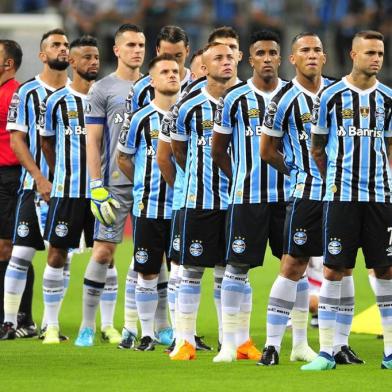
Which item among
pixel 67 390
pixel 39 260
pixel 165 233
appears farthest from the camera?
pixel 39 260

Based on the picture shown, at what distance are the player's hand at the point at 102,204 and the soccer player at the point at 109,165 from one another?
10 millimetres

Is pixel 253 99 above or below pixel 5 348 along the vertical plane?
above

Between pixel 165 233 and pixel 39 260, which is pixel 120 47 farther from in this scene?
pixel 39 260

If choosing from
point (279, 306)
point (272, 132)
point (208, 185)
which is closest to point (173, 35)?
point (208, 185)

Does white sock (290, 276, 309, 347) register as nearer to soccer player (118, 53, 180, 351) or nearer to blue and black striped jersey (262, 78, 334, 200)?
blue and black striped jersey (262, 78, 334, 200)

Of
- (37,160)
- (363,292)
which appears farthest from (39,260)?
(37,160)

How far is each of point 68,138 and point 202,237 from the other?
6.01ft

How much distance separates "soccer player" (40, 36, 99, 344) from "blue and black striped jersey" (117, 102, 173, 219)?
0.69 metres

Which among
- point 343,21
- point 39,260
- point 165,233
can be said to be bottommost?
point 39,260

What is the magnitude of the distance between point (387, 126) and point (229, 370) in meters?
1.78

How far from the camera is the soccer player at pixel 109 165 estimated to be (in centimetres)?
1048

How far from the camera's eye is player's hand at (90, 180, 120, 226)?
33.8ft

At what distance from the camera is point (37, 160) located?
11242mm

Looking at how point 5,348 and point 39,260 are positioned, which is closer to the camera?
point 5,348
